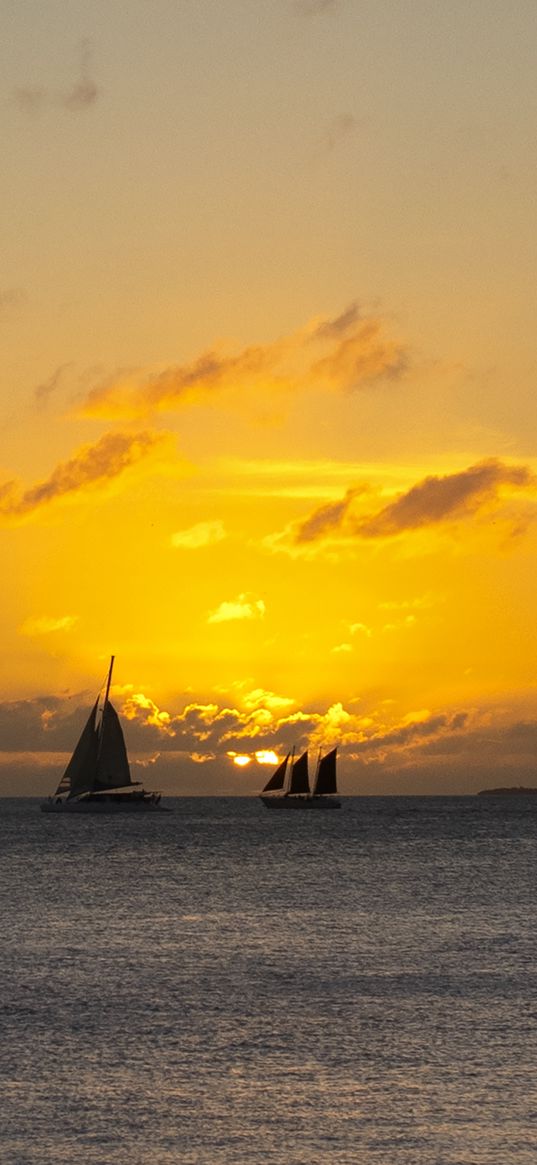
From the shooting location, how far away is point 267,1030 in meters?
48.2

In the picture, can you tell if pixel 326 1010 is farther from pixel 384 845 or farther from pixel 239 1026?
pixel 384 845

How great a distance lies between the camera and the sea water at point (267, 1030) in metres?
33.9

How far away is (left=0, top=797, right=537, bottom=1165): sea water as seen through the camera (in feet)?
111

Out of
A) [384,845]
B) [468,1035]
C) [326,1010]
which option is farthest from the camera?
[384,845]

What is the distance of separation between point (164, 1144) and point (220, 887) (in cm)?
8272

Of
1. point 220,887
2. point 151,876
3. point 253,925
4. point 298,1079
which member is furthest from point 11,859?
point 298,1079

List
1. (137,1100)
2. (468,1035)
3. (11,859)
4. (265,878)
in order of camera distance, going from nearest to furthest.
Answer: (137,1100), (468,1035), (265,878), (11,859)

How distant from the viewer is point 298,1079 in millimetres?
40375

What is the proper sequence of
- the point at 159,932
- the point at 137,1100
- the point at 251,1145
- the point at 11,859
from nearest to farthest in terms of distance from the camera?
1. the point at 251,1145
2. the point at 137,1100
3. the point at 159,932
4. the point at 11,859

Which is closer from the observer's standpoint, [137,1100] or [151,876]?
[137,1100]

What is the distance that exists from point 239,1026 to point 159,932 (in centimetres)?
3231

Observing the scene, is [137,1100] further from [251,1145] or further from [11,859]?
[11,859]

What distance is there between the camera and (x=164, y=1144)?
110ft

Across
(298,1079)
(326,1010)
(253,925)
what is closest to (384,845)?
(253,925)
